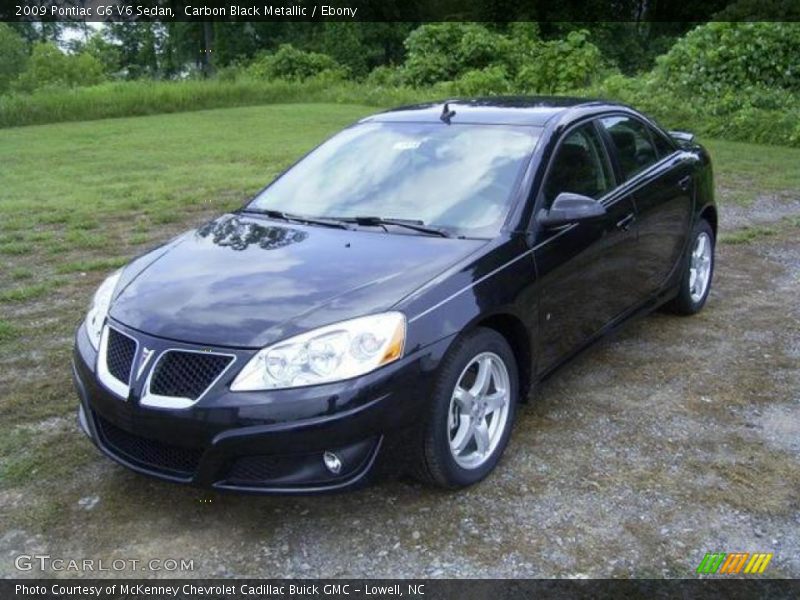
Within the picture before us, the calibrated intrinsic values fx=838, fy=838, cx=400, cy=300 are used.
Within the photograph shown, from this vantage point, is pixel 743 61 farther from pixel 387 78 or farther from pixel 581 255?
pixel 581 255

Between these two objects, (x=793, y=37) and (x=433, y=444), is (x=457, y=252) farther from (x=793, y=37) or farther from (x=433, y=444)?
(x=793, y=37)

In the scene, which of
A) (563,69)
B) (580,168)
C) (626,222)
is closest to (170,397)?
(580,168)

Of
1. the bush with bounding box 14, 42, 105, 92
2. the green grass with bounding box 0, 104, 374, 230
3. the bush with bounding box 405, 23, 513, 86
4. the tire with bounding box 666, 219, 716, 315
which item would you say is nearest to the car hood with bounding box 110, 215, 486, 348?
the tire with bounding box 666, 219, 716, 315

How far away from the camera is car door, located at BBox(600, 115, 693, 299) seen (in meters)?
4.83

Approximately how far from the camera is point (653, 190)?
4.97 metres

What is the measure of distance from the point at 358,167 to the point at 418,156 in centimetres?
34

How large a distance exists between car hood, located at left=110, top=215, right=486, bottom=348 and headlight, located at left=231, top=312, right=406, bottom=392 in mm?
57

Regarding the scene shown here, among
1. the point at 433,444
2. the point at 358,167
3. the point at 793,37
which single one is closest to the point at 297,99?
the point at 793,37

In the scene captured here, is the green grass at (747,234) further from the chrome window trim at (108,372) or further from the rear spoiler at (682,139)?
the chrome window trim at (108,372)

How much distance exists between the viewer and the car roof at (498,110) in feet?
14.8

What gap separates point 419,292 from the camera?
3338 millimetres

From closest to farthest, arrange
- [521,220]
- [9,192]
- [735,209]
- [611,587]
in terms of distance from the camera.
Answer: [611,587], [521,220], [735,209], [9,192]

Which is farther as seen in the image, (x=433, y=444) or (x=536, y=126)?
(x=536, y=126)

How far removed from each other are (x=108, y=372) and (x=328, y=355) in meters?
0.93
